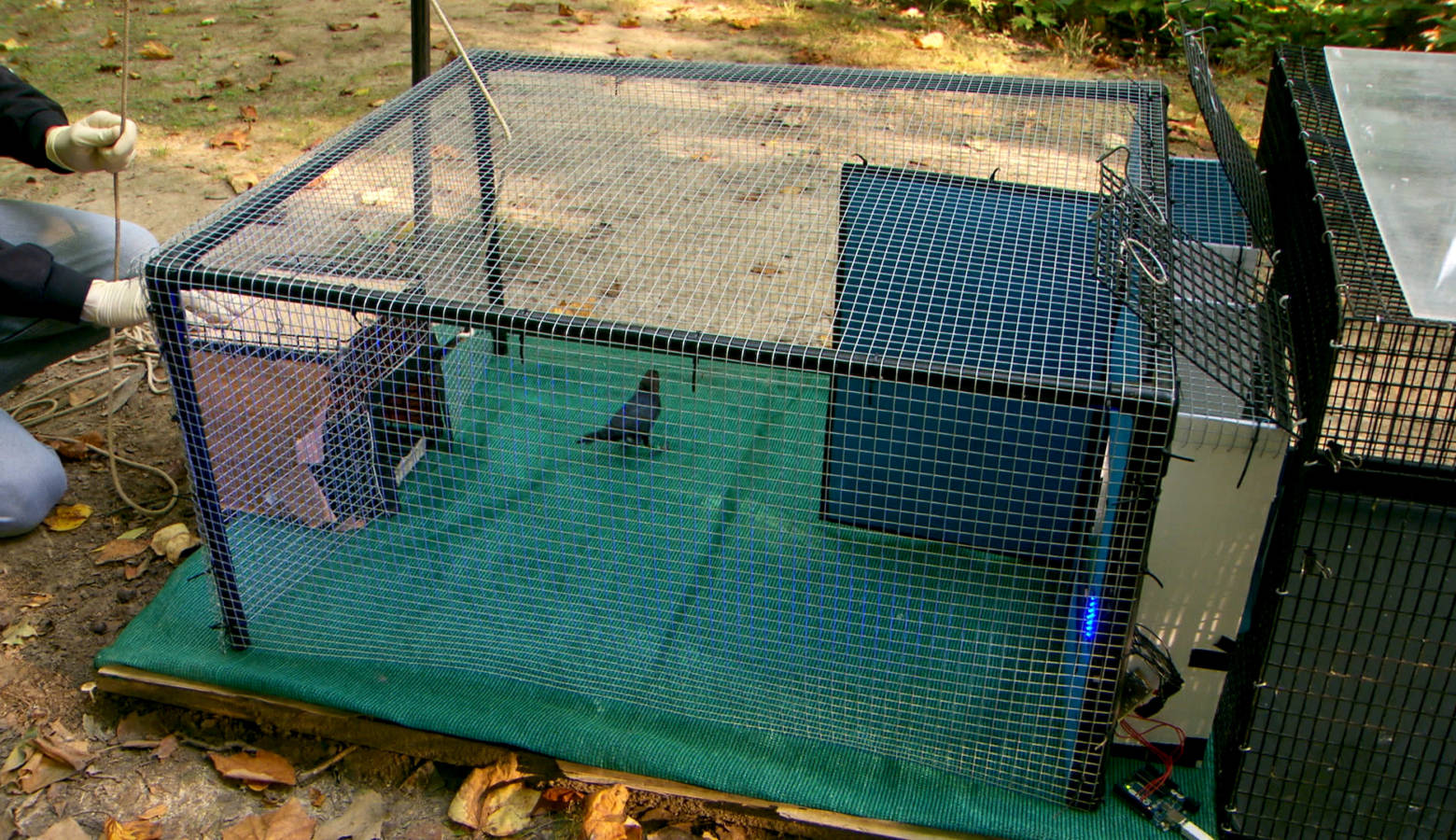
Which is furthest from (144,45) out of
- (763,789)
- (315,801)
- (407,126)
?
(763,789)

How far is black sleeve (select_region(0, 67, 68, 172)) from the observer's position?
129 inches

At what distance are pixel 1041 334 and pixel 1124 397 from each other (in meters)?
0.33

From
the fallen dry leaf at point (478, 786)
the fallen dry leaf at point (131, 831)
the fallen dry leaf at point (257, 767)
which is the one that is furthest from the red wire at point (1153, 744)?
the fallen dry leaf at point (131, 831)

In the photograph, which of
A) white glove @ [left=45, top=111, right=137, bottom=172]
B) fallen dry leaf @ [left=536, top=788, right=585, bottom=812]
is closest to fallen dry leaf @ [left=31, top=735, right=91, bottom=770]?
fallen dry leaf @ [left=536, top=788, right=585, bottom=812]

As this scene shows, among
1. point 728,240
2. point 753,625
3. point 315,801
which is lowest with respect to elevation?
point 315,801

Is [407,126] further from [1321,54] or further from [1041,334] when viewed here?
[1321,54]

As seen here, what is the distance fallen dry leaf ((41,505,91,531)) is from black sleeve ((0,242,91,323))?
1.93 feet

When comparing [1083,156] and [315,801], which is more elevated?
[1083,156]

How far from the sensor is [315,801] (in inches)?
93.4

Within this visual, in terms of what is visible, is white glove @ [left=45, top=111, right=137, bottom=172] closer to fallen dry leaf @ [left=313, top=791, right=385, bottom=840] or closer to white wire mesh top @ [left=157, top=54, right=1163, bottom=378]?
white wire mesh top @ [left=157, top=54, right=1163, bottom=378]

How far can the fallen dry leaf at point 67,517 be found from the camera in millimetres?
3113

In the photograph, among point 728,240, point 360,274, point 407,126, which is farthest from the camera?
point 407,126

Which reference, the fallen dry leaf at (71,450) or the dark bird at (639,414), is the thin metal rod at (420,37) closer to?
the dark bird at (639,414)

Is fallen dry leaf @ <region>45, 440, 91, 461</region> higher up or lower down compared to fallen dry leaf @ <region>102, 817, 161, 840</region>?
higher up
